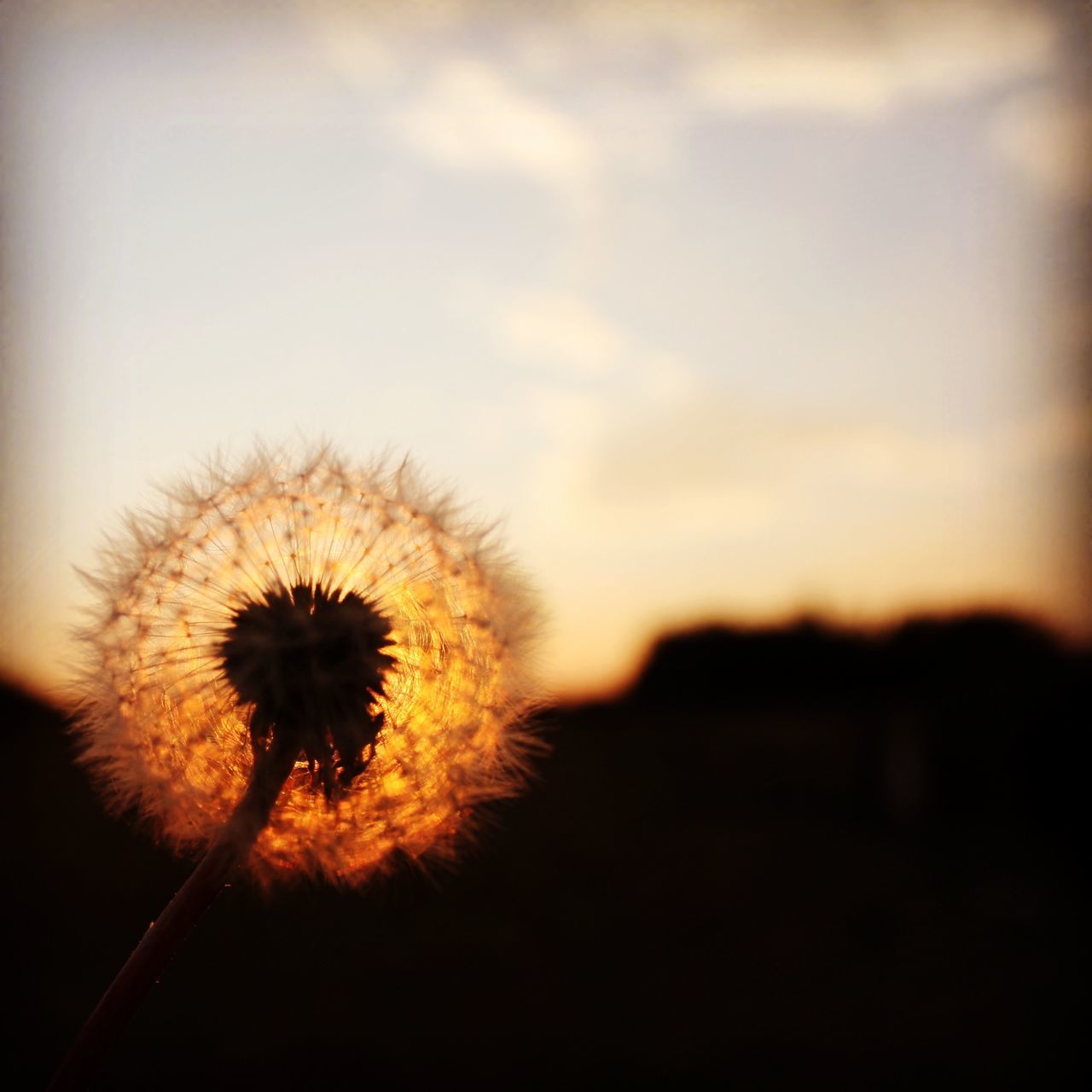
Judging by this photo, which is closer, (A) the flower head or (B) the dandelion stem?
(B) the dandelion stem

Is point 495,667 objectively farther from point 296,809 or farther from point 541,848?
point 541,848

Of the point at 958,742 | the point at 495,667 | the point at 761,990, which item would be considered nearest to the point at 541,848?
the point at 761,990

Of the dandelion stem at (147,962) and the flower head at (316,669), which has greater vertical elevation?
the flower head at (316,669)

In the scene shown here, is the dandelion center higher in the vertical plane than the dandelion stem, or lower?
higher

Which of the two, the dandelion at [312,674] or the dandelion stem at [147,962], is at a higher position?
the dandelion at [312,674]

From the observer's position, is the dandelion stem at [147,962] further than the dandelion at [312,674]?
No
